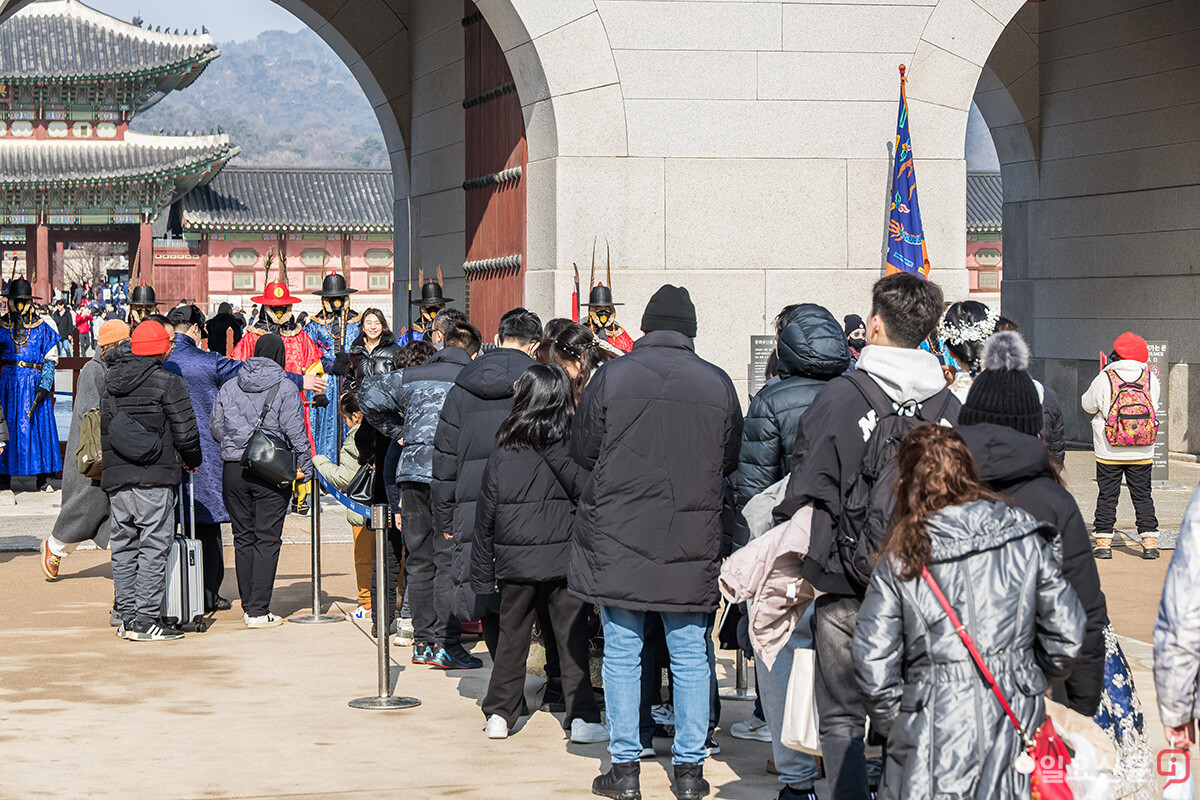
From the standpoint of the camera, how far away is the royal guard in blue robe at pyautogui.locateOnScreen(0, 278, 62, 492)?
13.6 meters

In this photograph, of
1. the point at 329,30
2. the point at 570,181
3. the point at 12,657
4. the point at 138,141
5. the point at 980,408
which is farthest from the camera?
the point at 138,141

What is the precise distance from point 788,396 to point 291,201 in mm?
43517

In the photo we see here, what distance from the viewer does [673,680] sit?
17.7 ft

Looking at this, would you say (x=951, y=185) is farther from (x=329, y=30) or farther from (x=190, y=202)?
(x=190, y=202)

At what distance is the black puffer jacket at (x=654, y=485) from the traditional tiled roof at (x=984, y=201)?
37.3 metres

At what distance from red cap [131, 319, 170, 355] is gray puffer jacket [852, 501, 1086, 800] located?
17.3 ft

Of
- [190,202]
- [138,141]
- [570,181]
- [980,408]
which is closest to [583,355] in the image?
[980,408]

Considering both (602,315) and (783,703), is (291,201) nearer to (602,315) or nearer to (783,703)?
(602,315)

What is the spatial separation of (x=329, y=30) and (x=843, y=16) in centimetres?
563

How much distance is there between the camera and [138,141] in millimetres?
41000

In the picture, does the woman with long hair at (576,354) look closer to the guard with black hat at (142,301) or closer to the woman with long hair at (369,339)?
the woman with long hair at (369,339)

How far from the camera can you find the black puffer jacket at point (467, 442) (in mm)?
6527

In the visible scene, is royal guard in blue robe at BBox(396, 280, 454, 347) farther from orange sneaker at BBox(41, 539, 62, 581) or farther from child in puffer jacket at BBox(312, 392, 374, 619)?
orange sneaker at BBox(41, 539, 62, 581)

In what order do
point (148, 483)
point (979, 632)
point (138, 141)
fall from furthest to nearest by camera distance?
point (138, 141)
point (148, 483)
point (979, 632)
